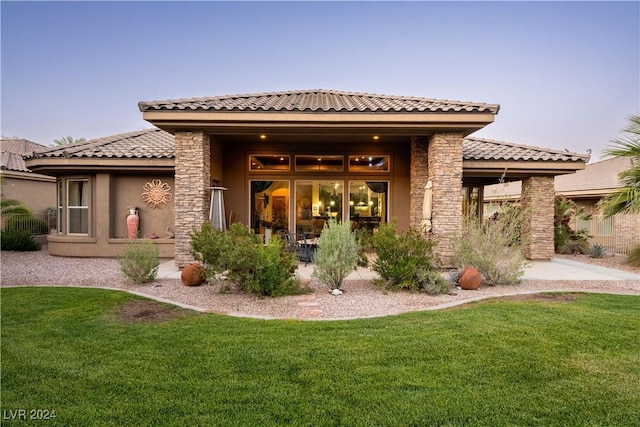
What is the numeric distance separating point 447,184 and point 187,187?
7.18 metres

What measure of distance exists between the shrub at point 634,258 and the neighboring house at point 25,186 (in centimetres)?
2383

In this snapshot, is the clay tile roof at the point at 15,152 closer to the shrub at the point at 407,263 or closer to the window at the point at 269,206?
the window at the point at 269,206

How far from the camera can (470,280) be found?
7109 mm

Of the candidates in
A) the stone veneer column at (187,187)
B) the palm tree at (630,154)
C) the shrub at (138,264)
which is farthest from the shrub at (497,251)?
the shrub at (138,264)

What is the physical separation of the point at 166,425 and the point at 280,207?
10.4m

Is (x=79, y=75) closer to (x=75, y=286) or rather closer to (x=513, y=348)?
(x=75, y=286)

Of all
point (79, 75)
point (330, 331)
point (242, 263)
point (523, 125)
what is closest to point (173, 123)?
point (242, 263)

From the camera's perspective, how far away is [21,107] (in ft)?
58.0

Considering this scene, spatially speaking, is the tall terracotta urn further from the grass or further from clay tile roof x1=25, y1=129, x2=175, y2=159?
the grass

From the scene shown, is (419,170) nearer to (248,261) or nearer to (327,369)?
(248,261)

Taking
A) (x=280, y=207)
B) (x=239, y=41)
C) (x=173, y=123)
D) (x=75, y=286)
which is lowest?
(x=75, y=286)

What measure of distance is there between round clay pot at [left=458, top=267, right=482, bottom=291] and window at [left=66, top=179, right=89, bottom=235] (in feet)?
40.0

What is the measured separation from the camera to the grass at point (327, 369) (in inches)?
105
